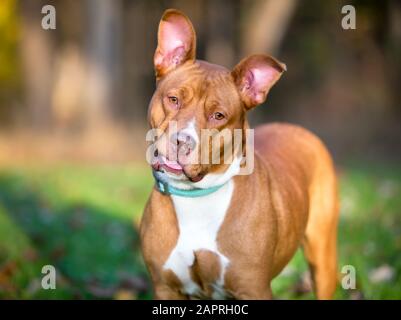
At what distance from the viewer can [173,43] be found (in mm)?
4215

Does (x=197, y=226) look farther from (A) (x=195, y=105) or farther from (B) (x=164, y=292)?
(A) (x=195, y=105)

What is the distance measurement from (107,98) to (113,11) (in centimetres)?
199

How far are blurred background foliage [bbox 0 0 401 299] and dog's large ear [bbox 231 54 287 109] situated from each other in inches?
75.6

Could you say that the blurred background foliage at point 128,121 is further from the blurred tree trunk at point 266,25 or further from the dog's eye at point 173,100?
the dog's eye at point 173,100

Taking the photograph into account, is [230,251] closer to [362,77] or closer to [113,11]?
[113,11]

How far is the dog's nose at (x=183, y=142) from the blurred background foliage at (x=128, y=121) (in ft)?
6.90

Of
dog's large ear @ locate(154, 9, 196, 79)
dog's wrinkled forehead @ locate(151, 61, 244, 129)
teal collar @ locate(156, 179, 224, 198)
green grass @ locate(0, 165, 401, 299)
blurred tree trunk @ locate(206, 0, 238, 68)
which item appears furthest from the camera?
blurred tree trunk @ locate(206, 0, 238, 68)

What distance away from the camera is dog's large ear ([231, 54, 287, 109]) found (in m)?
4.07

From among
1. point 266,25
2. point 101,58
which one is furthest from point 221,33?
point 101,58

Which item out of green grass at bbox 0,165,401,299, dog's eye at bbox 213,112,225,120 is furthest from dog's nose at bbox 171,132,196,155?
green grass at bbox 0,165,401,299

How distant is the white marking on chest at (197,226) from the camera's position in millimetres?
4020

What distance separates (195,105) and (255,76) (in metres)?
0.50

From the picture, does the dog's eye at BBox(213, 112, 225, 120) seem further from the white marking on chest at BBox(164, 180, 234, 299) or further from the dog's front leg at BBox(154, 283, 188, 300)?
the dog's front leg at BBox(154, 283, 188, 300)

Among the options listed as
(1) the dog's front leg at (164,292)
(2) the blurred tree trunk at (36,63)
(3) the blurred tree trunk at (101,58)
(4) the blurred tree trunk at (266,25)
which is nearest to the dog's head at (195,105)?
(1) the dog's front leg at (164,292)
